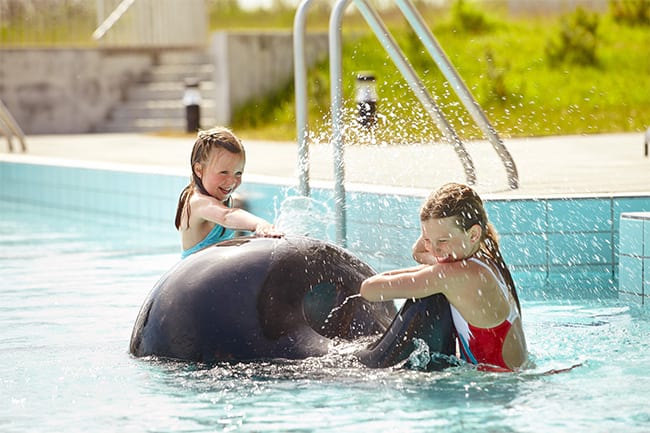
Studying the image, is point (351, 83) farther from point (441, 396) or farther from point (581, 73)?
point (441, 396)

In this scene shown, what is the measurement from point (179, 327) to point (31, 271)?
405 centimetres

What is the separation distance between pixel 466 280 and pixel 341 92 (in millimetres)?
3627

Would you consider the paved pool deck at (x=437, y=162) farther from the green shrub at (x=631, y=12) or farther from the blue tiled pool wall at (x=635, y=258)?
the green shrub at (x=631, y=12)

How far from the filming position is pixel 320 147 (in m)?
13.3

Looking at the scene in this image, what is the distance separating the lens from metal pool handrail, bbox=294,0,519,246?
7918 millimetres

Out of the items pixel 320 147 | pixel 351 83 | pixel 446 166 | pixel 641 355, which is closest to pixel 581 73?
pixel 351 83

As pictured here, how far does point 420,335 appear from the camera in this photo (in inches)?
180

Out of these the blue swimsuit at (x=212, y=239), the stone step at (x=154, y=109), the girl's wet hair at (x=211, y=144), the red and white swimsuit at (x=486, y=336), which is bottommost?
the red and white swimsuit at (x=486, y=336)

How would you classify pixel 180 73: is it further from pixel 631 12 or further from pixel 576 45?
pixel 631 12

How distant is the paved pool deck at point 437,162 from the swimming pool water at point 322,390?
255 cm

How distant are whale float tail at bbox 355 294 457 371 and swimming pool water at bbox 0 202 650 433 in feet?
0.17

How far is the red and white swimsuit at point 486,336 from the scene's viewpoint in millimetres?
4535

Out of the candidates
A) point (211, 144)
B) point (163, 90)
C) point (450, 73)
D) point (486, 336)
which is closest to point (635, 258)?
point (450, 73)

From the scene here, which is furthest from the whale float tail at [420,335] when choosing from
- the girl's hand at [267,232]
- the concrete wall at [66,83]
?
the concrete wall at [66,83]
